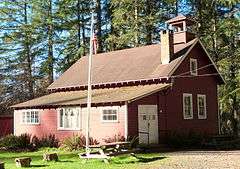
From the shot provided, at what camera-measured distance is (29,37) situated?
160 feet

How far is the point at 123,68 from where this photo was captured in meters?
33.7

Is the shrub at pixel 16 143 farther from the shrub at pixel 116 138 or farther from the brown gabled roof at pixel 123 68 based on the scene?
the shrub at pixel 116 138

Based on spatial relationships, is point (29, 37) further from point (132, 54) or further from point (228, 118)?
point (228, 118)

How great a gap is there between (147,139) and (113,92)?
392 centimetres

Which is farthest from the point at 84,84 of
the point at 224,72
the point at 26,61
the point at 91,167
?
the point at 26,61

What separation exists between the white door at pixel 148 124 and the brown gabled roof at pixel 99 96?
3.54ft

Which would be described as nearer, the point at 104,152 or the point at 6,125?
the point at 104,152

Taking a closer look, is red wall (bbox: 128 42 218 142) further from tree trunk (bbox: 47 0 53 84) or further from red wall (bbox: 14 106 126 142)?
tree trunk (bbox: 47 0 53 84)

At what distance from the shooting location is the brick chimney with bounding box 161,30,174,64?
31125 millimetres

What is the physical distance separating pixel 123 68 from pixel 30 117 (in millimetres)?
7381

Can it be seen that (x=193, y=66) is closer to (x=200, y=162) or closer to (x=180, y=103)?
(x=180, y=103)

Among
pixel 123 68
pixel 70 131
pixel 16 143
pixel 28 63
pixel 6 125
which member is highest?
pixel 28 63

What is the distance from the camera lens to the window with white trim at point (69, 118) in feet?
101

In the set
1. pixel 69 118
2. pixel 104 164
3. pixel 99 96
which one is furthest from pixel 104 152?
pixel 69 118
